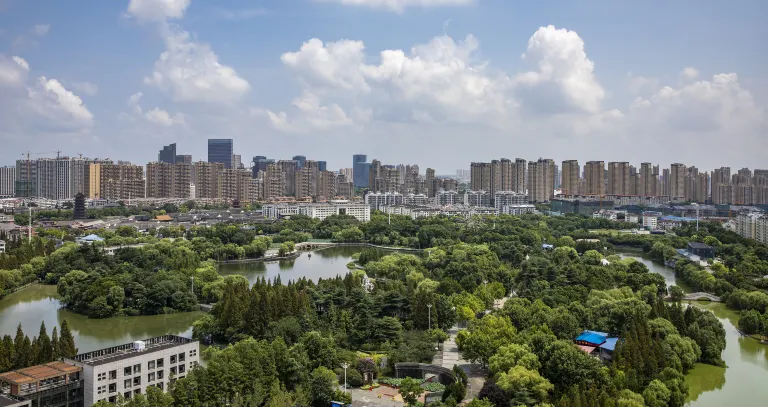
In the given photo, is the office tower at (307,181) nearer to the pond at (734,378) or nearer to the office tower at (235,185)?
the office tower at (235,185)

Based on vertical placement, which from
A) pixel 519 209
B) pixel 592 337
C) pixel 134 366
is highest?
pixel 519 209

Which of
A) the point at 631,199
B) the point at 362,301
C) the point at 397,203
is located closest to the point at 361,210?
the point at 397,203

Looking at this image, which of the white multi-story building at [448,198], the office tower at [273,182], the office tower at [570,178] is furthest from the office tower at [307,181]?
the office tower at [570,178]

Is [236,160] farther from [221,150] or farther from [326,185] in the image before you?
[326,185]

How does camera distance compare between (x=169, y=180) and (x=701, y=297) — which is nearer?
(x=701, y=297)

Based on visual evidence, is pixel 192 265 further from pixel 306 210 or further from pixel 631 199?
pixel 631 199

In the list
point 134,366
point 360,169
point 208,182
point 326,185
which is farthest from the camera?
point 360,169

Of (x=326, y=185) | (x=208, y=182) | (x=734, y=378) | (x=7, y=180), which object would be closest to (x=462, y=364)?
(x=734, y=378)

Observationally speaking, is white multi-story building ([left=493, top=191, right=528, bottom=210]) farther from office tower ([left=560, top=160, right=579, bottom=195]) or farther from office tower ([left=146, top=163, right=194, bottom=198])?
office tower ([left=146, top=163, right=194, bottom=198])
